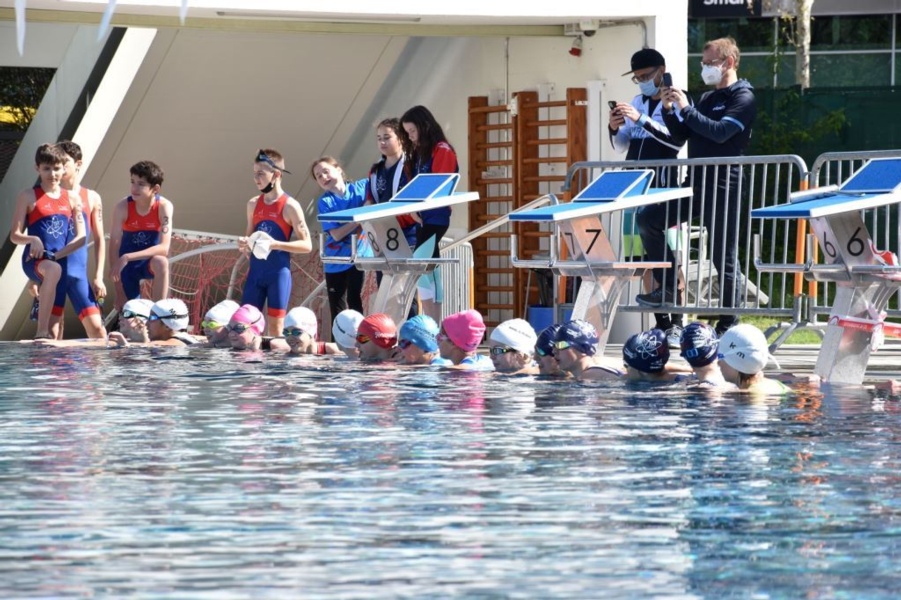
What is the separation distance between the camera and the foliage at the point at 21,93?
1723cm

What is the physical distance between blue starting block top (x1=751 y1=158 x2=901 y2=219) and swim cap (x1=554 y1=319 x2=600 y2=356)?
1.34m

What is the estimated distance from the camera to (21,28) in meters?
5.68

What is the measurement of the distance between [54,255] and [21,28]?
727cm

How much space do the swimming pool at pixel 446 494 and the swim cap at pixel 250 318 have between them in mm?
3060

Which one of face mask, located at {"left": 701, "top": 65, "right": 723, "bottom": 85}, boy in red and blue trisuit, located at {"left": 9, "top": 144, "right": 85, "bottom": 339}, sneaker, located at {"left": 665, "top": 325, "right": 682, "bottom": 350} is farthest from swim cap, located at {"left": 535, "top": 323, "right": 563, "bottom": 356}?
boy in red and blue trisuit, located at {"left": 9, "top": 144, "right": 85, "bottom": 339}

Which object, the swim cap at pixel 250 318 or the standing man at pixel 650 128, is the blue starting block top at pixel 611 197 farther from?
the swim cap at pixel 250 318

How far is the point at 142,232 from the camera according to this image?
42.1 feet

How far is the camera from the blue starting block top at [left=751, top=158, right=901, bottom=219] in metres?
8.40

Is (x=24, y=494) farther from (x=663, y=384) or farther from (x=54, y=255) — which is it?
(x=54, y=255)

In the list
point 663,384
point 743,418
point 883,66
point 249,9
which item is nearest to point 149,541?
point 743,418

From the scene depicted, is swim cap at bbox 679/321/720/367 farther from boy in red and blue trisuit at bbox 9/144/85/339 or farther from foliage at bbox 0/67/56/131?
foliage at bbox 0/67/56/131

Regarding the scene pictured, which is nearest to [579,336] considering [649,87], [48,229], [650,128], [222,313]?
[650,128]

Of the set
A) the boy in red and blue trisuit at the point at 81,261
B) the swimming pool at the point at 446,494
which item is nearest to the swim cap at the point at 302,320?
the boy in red and blue trisuit at the point at 81,261

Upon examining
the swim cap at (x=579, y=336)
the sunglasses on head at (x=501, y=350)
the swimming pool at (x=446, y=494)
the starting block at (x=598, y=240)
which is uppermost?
the starting block at (x=598, y=240)
